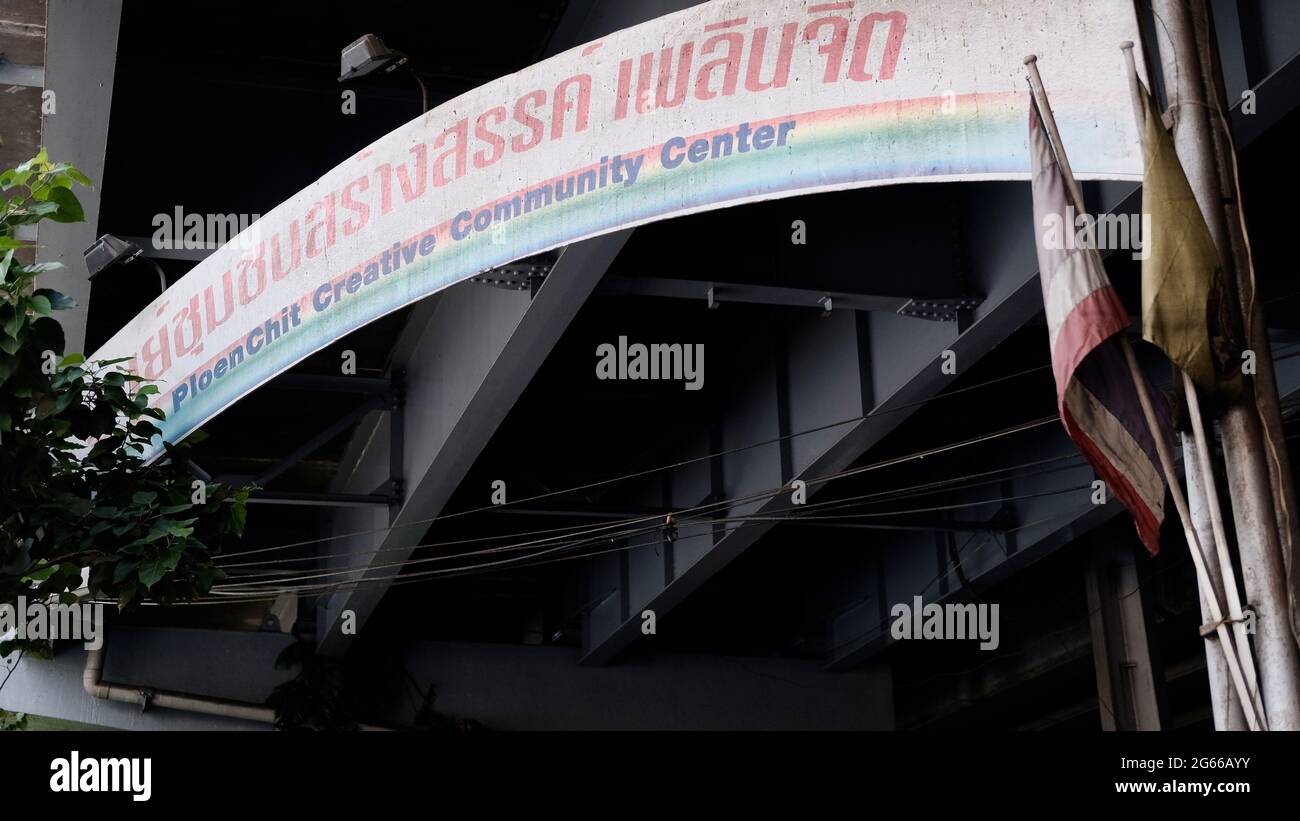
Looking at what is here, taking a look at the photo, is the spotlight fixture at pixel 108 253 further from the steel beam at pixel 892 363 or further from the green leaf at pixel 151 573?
the steel beam at pixel 892 363

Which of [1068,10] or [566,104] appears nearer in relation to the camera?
[1068,10]

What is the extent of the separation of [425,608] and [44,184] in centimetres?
1728

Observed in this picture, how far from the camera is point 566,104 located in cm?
889

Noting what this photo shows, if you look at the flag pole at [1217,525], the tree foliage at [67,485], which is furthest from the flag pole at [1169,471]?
Result: the tree foliage at [67,485]

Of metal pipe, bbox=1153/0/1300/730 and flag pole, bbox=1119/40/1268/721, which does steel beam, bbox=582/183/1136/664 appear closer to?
metal pipe, bbox=1153/0/1300/730

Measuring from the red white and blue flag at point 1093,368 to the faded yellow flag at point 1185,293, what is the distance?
16cm

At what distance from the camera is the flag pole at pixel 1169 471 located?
195 inches

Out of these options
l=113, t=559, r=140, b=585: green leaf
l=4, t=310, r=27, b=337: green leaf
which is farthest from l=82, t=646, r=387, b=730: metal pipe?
l=4, t=310, r=27, b=337: green leaf

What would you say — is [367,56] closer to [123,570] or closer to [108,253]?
[108,253]
